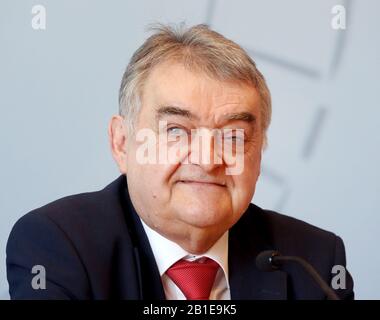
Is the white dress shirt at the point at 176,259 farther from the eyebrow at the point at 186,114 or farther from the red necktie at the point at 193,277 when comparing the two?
the eyebrow at the point at 186,114

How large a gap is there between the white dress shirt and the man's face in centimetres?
3

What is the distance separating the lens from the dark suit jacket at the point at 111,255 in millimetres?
1223

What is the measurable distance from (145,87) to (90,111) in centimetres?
48

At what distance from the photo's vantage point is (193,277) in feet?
4.31

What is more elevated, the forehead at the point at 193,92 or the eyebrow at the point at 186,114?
the forehead at the point at 193,92

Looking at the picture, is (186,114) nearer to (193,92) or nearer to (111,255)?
(193,92)

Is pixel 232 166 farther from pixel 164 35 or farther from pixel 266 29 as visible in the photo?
pixel 266 29

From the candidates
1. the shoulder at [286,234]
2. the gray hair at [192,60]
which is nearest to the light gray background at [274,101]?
the shoulder at [286,234]

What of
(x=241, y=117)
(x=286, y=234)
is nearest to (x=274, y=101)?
(x=286, y=234)

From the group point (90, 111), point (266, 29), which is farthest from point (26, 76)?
point (266, 29)

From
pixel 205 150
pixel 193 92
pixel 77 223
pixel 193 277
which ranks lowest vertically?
pixel 193 277

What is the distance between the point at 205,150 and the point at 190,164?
4 cm

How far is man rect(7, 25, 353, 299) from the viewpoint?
49.1 inches

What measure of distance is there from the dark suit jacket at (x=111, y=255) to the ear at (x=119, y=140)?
0.24 ft
